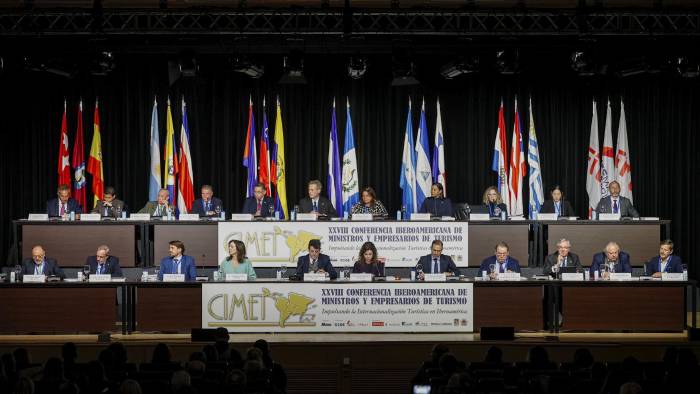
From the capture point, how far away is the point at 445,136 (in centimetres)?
2250

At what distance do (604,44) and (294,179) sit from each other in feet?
22.2

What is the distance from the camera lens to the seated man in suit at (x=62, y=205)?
19.1 meters

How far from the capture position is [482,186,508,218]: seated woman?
19.1 metres

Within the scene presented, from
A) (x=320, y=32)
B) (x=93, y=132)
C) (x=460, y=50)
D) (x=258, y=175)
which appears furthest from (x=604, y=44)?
(x=93, y=132)

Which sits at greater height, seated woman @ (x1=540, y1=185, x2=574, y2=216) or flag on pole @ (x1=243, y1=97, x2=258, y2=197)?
flag on pole @ (x1=243, y1=97, x2=258, y2=197)

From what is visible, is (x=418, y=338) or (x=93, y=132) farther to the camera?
(x=93, y=132)

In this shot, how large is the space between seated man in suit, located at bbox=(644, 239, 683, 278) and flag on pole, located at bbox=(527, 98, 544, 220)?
4.98 metres

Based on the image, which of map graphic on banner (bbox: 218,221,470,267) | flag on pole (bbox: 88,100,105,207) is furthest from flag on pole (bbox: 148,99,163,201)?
map graphic on banner (bbox: 218,221,470,267)

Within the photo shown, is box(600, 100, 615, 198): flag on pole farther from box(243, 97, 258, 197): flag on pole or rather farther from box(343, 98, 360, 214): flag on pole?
box(243, 97, 258, 197): flag on pole

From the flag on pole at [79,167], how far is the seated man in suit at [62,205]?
1.90 meters

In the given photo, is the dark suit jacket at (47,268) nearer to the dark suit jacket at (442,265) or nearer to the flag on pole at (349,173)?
the dark suit jacket at (442,265)

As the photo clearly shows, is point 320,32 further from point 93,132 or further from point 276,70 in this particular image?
point 93,132

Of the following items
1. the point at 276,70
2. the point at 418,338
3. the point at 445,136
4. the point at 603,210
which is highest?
the point at 276,70

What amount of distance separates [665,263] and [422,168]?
21.1 ft
